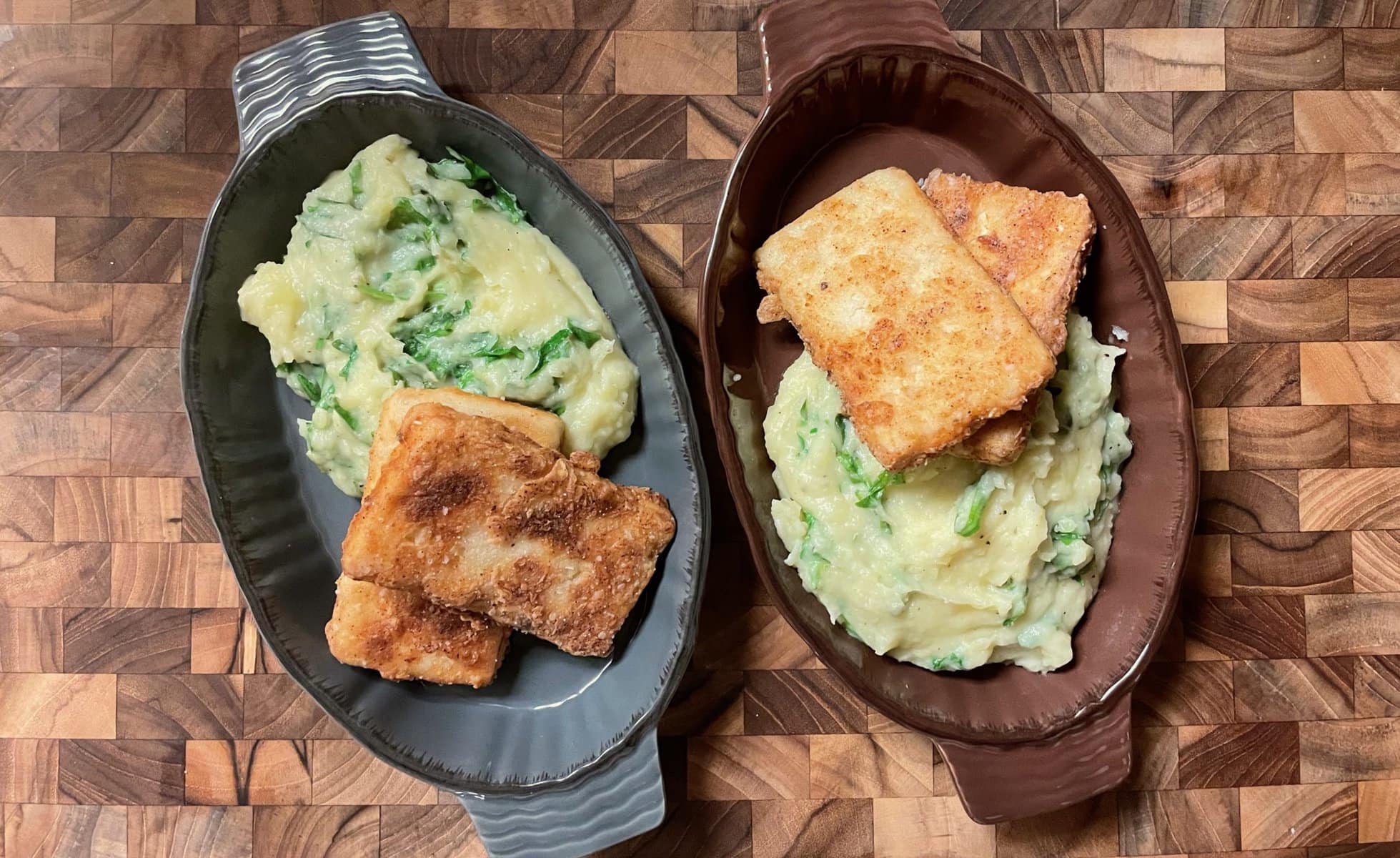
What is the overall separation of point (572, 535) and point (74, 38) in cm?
189

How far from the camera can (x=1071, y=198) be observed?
208cm

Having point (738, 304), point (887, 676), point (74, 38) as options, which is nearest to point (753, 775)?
point (887, 676)

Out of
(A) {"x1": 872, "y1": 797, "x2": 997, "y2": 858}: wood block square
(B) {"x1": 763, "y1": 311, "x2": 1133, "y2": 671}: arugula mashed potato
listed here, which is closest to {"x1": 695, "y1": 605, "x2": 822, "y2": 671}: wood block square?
(B) {"x1": 763, "y1": 311, "x2": 1133, "y2": 671}: arugula mashed potato

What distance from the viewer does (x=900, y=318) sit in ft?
6.65

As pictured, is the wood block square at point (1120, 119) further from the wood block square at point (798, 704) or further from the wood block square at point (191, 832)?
the wood block square at point (191, 832)

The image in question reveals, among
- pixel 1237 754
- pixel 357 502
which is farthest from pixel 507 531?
pixel 1237 754

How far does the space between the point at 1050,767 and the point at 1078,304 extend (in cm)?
113

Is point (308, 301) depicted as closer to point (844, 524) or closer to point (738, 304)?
point (738, 304)

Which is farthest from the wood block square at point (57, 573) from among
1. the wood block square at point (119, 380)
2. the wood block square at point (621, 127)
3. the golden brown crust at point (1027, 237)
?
the golden brown crust at point (1027, 237)

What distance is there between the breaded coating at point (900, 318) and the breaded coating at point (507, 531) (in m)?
0.59

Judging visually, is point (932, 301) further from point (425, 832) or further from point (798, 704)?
point (425, 832)

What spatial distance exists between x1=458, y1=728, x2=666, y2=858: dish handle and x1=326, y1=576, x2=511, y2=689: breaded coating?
0.32 m

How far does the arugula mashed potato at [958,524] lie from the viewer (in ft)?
6.82

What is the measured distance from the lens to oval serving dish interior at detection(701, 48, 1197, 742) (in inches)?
83.0
